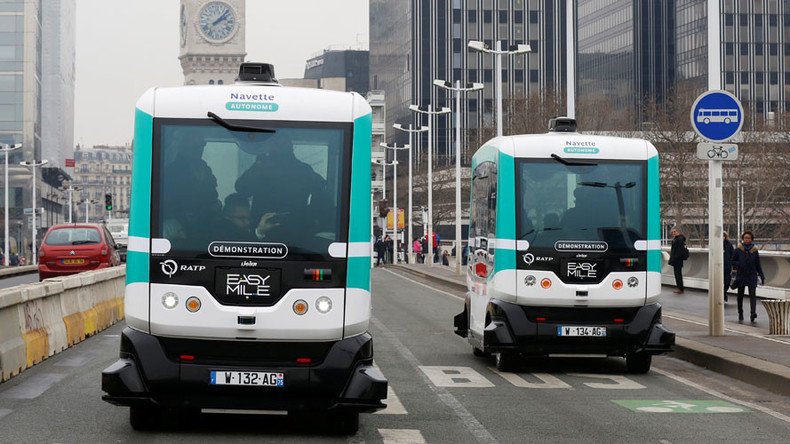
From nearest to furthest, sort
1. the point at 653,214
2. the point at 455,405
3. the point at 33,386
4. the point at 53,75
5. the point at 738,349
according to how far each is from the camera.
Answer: the point at 455,405 → the point at 33,386 → the point at 653,214 → the point at 738,349 → the point at 53,75

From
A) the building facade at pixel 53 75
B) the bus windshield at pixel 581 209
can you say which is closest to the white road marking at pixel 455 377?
the bus windshield at pixel 581 209

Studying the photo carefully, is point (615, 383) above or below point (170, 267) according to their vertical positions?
below

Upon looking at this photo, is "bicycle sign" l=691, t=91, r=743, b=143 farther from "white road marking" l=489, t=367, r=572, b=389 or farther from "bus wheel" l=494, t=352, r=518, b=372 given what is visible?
"white road marking" l=489, t=367, r=572, b=389

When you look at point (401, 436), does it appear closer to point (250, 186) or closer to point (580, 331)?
point (250, 186)

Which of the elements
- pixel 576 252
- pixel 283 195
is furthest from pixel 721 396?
pixel 283 195

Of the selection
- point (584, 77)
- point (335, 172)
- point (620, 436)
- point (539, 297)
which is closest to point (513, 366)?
point (539, 297)

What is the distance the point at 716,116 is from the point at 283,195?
33.2 feet

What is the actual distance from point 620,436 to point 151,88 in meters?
4.44

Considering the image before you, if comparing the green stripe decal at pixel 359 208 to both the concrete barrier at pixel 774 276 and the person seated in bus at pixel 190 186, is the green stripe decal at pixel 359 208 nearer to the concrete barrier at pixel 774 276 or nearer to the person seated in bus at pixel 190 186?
the person seated in bus at pixel 190 186

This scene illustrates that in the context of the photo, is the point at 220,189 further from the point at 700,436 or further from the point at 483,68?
the point at 483,68

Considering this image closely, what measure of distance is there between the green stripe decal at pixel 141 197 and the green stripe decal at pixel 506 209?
6002 mm

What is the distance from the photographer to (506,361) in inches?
602

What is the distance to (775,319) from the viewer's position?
773 inches

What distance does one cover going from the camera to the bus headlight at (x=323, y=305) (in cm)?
977
